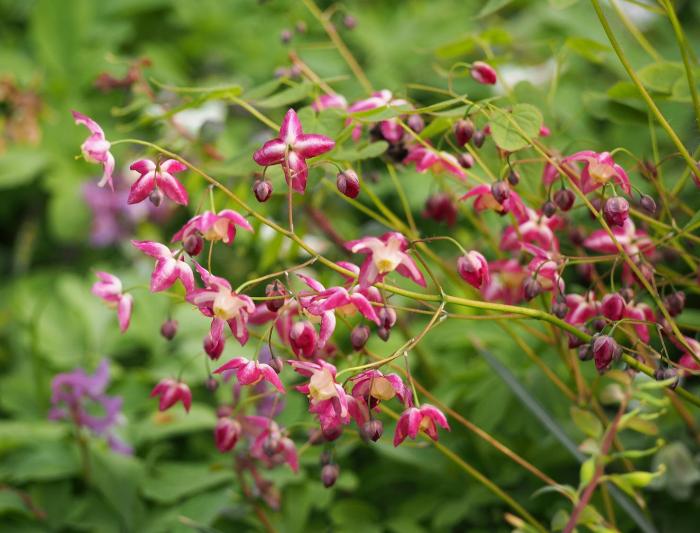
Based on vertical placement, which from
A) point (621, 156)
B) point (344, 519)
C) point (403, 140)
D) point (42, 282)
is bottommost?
point (42, 282)

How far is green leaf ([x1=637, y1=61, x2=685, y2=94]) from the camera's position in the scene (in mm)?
1186

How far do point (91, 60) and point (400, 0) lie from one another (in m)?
1.07

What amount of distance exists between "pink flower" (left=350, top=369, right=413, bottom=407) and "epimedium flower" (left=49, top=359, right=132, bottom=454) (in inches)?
29.5

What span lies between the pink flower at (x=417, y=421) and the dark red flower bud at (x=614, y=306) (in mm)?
240

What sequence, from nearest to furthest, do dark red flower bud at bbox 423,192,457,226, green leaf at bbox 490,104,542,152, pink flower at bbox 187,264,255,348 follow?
pink flower at bbox 187,264,255,348 < green leaf at bbox 490,104,542,152 < dark red flower bud at bbox 423,192,457,226

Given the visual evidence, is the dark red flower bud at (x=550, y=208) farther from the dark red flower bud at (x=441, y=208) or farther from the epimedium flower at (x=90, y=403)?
the epimedium flower at (x=90, y=403)

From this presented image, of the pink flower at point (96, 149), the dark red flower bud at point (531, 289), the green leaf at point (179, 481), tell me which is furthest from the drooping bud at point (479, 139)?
the green leaf at point (179, 481)

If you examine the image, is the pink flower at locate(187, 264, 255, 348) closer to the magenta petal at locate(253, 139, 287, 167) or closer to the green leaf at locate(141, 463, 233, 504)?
the magenta petal at locate(253, 139, 287, 167)

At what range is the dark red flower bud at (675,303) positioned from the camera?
1.06 meters

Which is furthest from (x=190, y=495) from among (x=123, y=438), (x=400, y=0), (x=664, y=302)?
(x=400, y=0)

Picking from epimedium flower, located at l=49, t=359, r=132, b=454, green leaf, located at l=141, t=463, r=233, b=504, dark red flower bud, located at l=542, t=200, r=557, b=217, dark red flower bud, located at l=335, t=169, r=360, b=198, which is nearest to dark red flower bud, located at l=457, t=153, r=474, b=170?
dark red flower bud, located at l=542, t=200, r=557, b=217

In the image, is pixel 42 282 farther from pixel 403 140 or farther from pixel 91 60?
pixel 403 140

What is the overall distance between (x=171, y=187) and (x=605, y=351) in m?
0.46

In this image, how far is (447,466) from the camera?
4.64 ft
